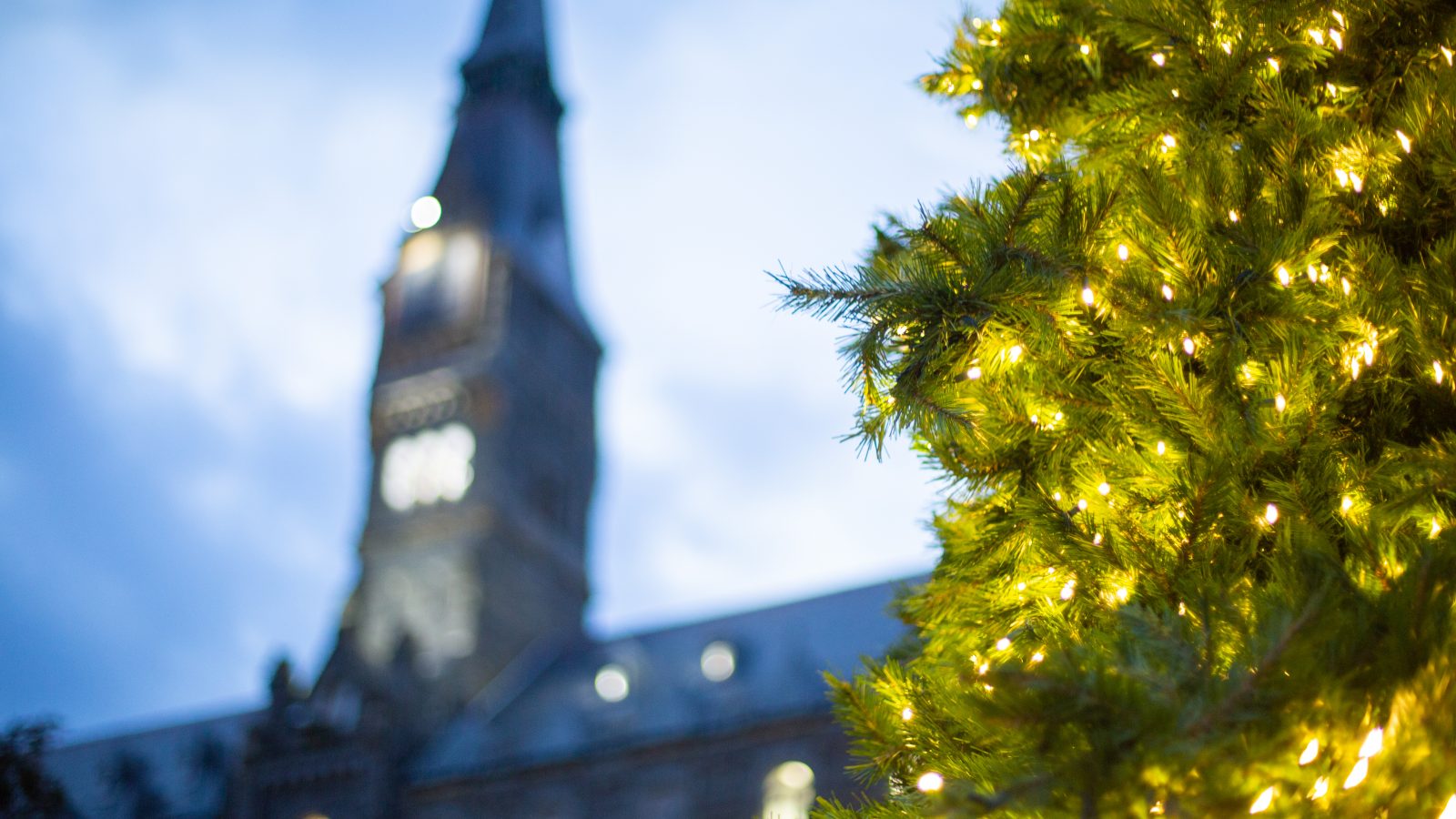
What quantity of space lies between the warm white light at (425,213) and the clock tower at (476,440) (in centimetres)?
6

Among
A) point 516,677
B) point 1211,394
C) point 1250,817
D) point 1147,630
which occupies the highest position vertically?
point 516,677

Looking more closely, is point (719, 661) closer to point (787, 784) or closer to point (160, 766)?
point (787, 784)

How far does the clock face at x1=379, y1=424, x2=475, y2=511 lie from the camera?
40.1 m

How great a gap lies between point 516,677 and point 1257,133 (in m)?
35.8

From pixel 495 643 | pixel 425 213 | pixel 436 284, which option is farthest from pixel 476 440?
pixel 425 213

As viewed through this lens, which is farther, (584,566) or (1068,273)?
(584,566)

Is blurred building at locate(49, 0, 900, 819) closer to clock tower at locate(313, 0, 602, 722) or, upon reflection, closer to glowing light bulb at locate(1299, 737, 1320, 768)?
clock tower at locate(313, 0, 602, 722)

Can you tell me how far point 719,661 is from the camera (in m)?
33.4

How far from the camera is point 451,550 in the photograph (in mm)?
38719

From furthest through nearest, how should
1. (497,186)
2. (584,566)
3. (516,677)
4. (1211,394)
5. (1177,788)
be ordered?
1. (497,186)
2. (584,566)
3. (516,677)
4. (1211,394)
5. (1177,788)

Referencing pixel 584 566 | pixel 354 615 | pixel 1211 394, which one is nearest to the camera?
pixel 1211 394

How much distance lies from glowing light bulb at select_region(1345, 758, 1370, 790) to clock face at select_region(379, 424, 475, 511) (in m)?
38.6

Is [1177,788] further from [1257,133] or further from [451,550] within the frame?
[451,550]

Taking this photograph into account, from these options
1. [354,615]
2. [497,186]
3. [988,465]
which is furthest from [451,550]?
[988,465]
